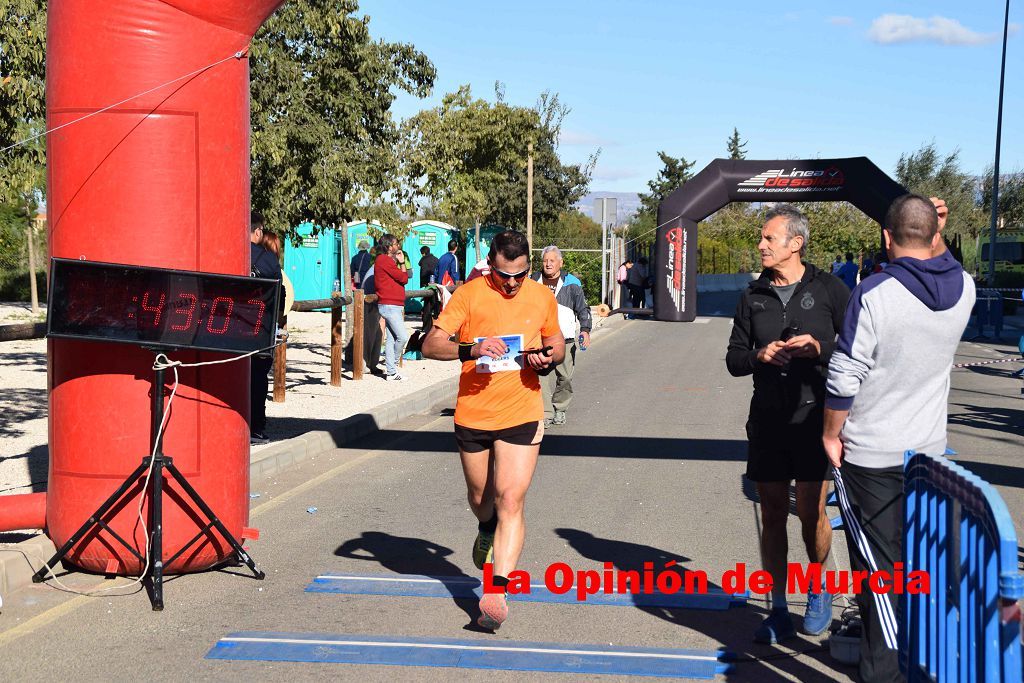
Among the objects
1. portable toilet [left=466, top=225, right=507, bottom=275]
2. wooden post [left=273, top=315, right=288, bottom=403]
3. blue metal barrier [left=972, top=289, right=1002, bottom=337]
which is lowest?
wooden post [left=273, top=315, right=288, bottom=403]

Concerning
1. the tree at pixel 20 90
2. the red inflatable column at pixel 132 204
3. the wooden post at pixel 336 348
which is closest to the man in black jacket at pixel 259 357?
the tree at pixel 20 90

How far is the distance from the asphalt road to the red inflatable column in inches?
17.7

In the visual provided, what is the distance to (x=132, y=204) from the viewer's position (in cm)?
653

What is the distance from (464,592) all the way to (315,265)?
1110 inches

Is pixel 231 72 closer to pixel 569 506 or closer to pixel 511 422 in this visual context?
pixel 511 422

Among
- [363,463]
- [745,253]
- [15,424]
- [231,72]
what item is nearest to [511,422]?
[231,72]

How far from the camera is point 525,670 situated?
510 centimetres

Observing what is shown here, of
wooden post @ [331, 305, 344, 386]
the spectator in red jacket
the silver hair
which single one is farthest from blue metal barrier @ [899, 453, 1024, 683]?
the spectator in red jacket

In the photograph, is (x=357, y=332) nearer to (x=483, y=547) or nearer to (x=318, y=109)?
(x=318, y=109)

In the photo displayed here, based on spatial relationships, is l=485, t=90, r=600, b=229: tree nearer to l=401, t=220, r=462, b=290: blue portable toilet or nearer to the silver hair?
l=401, t=220, r=462, b=290: blue portable toilet

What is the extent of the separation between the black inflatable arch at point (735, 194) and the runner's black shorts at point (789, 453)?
14.2 m

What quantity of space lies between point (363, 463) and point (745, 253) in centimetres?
5482

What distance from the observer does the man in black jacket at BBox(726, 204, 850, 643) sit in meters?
5.39

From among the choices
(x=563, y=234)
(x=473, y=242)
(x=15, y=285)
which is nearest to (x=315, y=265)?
(x=473, y=242)
